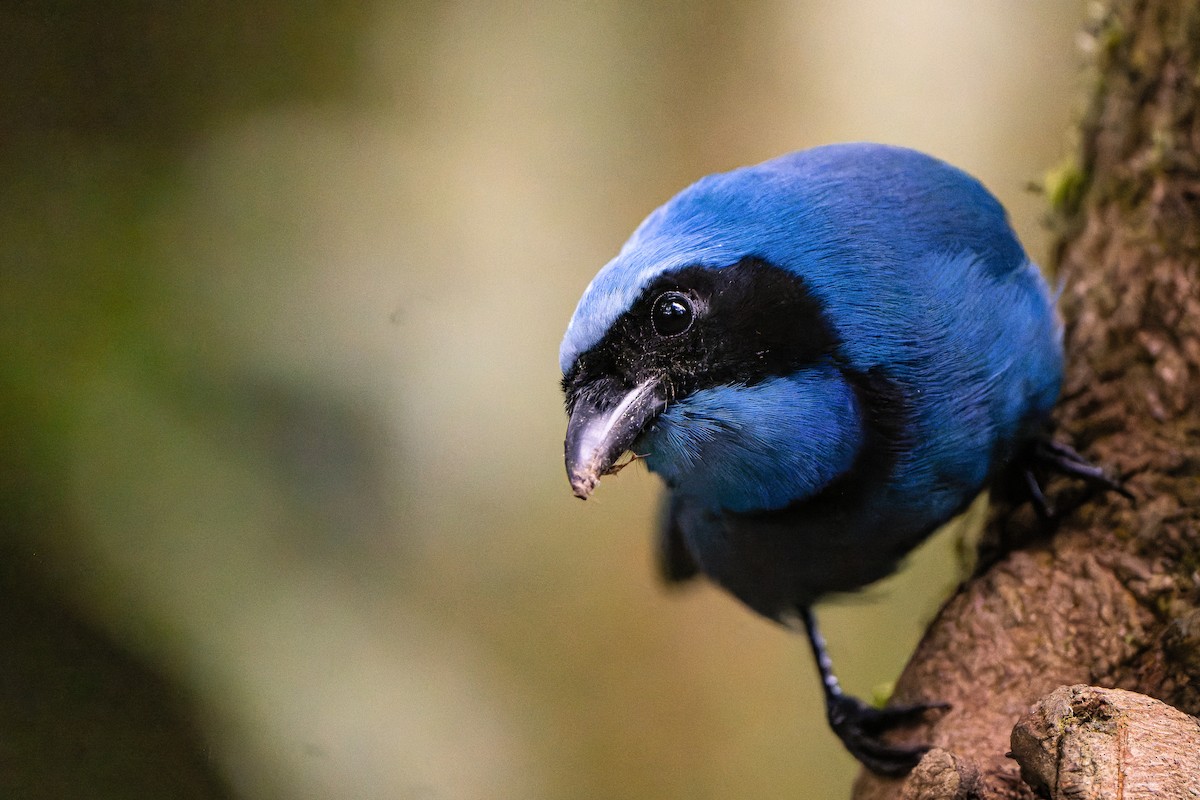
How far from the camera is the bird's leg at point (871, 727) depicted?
7.22 ft

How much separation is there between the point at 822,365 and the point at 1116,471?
98 centimetres

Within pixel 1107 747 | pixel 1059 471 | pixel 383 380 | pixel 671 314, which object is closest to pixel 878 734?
pixel 1059 471

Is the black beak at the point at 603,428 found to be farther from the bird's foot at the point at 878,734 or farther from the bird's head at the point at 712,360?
the bird's foot at the point at 878,734

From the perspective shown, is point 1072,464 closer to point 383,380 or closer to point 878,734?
point 878,734

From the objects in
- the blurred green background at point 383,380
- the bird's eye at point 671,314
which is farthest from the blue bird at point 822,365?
the blurred green background at point 383,380

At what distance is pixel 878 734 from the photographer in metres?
2.38

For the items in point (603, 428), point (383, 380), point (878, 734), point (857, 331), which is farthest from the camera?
point (383, 380)

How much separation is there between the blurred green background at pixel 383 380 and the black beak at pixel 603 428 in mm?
849

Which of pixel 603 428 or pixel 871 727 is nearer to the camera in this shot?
pixel 603 428

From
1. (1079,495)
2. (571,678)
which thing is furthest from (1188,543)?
(571,678)

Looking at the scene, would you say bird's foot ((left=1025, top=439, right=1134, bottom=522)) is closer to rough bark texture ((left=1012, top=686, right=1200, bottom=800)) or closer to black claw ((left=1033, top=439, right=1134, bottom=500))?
black claw ((left=1033, top=439, right=1134, bottom=500))

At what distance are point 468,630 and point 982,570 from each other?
4.82 feet

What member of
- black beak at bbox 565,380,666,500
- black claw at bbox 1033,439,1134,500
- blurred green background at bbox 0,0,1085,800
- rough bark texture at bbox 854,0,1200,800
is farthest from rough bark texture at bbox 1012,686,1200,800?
blurred green background at bbox 0,0,1085,800

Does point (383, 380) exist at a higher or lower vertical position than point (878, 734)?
higher
